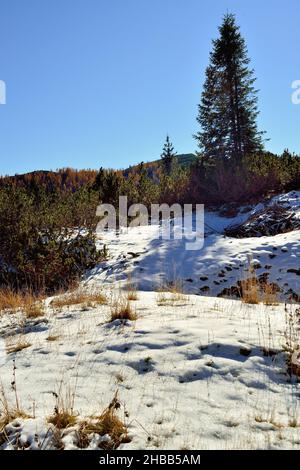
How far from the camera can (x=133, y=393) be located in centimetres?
310

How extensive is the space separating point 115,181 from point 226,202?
6136 millimetres

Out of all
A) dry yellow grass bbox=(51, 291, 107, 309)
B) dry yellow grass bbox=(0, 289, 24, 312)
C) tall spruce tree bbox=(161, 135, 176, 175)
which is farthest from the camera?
tall spruce tree bbox=(161, 135, 176, 175)

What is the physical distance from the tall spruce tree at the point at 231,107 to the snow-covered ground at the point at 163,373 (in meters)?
16.1

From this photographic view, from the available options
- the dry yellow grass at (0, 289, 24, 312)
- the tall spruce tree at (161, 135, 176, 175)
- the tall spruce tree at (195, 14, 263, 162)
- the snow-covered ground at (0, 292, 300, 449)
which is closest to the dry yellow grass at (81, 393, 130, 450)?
the snow-covered ground at (0, 292, 300, 449)

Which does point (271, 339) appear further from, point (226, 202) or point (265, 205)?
point (226, 202)

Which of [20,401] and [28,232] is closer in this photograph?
[20,401]

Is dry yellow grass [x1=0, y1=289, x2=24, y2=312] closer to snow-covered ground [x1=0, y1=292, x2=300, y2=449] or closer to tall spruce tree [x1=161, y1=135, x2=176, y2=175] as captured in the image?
snow-covered ground [x1=0, y1=292, x2=300, y2=449]

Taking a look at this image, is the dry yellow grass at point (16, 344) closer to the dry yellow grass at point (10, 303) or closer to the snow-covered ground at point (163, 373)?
the snow-covered ground at point (163, 373)

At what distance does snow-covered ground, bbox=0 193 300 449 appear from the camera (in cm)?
257

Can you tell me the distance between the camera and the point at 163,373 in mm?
3414

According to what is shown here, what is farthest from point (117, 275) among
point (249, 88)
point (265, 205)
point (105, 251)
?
point (249, 88)

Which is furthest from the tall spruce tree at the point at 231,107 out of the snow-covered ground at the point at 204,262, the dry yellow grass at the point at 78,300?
the dry yellow grass at the point at 78,300

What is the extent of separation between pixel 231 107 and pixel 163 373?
784 inches

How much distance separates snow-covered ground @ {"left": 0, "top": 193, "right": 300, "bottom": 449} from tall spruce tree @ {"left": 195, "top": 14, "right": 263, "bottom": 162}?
16.1 meters
